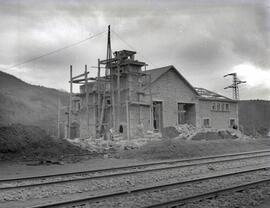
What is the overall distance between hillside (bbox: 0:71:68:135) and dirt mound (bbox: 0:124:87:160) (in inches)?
480

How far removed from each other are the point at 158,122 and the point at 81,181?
23.4m

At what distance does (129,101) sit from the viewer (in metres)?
30.0

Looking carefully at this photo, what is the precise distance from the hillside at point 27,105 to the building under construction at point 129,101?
8401mm

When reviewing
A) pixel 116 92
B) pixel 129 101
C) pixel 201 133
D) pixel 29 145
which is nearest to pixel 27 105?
pixel 116 92

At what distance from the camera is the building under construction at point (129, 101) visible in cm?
3089

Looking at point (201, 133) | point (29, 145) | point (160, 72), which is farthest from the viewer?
point (160, 72)

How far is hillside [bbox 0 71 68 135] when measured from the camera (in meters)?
45.5

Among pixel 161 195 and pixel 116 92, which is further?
pixel 116 92

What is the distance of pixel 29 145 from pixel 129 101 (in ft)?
38.2

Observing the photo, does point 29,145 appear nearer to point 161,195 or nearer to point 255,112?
point 161,195

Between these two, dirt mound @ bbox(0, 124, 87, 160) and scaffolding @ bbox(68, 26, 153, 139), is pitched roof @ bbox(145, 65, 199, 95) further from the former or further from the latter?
dirt mound @ bbox(0, 124, 87, 160)

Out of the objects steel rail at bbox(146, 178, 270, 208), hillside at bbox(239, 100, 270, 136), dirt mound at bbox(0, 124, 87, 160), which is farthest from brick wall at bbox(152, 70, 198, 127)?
hillside at bbox(239, 100, 270, 136)

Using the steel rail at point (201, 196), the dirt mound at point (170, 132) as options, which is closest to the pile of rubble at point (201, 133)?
the dirt mound at point (170, 132)

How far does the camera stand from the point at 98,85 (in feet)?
102
